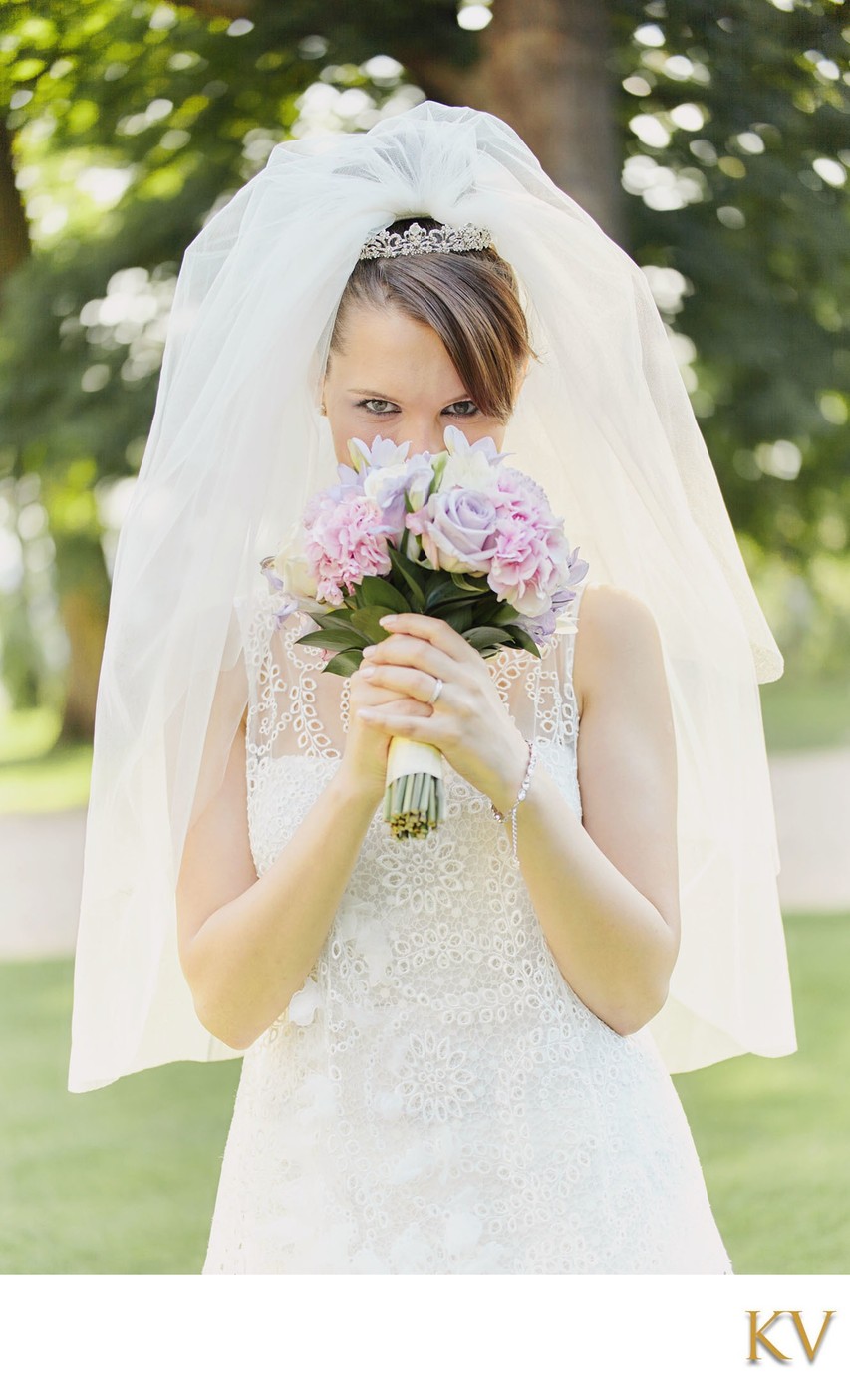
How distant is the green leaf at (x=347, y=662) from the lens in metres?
1.88

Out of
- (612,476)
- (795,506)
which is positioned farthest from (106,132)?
(612,476)

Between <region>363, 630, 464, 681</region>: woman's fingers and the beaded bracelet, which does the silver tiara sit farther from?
the beaded bracelet

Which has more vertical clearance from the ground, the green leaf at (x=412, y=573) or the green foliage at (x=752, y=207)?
the green leaf at (x=412, y=573)

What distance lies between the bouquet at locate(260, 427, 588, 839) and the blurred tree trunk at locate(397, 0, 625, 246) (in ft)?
11.2

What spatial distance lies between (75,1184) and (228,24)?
4801 mm

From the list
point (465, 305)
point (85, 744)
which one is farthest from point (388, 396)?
point (85, 744)

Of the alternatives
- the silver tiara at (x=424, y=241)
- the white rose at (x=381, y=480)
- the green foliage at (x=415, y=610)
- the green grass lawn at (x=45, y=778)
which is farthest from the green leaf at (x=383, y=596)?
the green grass lawn at (x=45, y=778)

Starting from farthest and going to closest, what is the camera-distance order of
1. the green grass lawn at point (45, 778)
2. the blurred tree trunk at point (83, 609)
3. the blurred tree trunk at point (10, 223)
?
the green grass lawn at point (45, 778)
the blurred tree trunk at point (83, 609)
the blurred tree trunk at point (10, 223)

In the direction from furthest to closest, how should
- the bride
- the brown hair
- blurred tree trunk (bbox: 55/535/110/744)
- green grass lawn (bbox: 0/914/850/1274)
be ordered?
blurred tree trunk (bbox: 55/535/110/744) → green grass lawn (bbox: 0/914/850/1274) → the brown hair → the bride

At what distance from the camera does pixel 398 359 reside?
2016 mm

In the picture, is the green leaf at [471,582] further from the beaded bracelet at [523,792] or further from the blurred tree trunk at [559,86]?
the blurred tree trunk at [559,86]

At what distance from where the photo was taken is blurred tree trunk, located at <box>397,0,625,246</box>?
4.88 meters

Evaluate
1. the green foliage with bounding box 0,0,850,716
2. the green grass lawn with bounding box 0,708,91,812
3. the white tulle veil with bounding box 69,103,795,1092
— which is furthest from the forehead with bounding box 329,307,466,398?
the green grass lawn with bounding box 0,708,91,812
